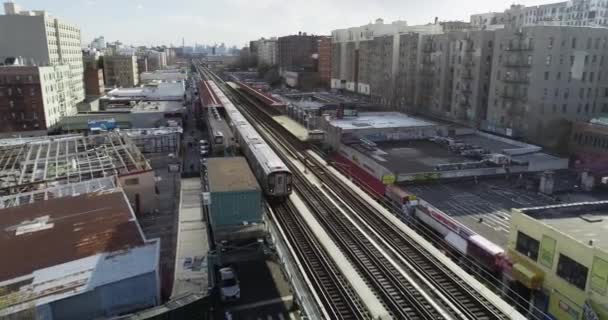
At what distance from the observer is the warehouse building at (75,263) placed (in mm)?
14977

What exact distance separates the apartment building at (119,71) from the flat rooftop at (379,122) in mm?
73048

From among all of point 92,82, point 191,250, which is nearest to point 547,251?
point 191,250

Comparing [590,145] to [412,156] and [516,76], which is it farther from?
[412,156]

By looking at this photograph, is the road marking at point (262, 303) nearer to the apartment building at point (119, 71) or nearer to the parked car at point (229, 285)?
the parked car at point (229, 285)

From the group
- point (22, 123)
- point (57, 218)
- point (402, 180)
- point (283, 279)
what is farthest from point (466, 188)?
point (22, 123)

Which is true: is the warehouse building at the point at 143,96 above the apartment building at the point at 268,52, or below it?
below

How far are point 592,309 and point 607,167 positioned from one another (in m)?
25.6

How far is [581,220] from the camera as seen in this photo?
802 inches

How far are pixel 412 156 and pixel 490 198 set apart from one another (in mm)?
10888

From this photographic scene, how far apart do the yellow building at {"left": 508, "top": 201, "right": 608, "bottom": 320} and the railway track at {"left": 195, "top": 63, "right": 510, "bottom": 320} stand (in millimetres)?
3189

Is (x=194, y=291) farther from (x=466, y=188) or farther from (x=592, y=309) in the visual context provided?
(x=466, y=188)

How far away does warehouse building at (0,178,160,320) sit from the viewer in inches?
590

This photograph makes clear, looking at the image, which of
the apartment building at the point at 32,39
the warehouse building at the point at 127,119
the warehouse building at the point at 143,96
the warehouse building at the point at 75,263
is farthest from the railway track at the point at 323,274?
the warehouse building at the point at 143,96

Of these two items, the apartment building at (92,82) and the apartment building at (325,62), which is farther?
the apartment building at (325,62)
